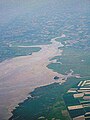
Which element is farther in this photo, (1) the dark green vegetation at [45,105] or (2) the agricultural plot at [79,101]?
(1) the dark green vegetation at [45,105]

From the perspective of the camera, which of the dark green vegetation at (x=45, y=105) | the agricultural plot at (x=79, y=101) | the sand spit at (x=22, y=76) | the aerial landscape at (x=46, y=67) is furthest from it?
the sand spit at (x=22, y=76)

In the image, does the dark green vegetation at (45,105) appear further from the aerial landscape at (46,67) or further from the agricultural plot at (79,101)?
the agricultural plot at (79,101)

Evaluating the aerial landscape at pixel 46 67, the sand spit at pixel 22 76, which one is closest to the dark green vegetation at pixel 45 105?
the aerial landscape at pixel 46 67

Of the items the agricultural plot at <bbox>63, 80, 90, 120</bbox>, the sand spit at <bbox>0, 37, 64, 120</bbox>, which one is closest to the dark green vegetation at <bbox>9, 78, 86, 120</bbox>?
the agricultural plot at <bbox>63, 80, 90, 120</bbox>

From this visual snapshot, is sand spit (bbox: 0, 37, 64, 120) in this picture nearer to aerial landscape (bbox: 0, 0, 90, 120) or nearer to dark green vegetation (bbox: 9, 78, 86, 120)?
aerial landscape (bbox: 0, 0, 90, 120)

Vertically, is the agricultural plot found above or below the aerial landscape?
above

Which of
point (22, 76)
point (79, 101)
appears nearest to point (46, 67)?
point (22, 76)

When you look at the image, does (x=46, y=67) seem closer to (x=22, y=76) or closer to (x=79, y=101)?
(x=22, y=76)

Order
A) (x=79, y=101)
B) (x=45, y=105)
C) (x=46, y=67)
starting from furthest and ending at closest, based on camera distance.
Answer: (x=46, y=67) < (x=79, y=101) < (x=45, y=105)

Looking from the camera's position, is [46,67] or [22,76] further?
[46,67]
